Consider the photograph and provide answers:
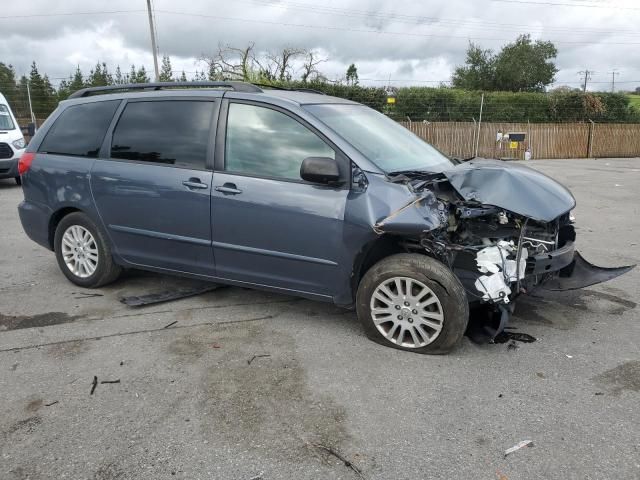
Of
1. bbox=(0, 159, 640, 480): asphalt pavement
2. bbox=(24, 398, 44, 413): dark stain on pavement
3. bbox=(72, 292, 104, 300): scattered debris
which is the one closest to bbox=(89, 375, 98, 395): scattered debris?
bbox=(0, 159, 640, 480): asphalt pavement

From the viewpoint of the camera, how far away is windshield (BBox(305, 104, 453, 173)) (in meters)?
3.96

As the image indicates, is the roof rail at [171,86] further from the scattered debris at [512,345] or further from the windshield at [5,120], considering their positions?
the windshield at [5,120]

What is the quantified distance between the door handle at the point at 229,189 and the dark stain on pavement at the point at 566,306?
94.9 inches

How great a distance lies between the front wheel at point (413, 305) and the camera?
3504 mm

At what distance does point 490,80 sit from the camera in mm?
57125

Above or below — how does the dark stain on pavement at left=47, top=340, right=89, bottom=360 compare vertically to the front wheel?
below

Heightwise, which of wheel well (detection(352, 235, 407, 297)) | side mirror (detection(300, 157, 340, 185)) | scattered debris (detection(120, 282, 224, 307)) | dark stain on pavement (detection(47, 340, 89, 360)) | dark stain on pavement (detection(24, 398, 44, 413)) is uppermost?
side mirror (detection(300, 157, 340, 185))

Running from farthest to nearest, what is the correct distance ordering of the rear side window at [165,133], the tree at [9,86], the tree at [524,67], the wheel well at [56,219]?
the tree at [524,67] < the tree at [9,86] < the wheel well at [56,219] < the rear side window at [165,133]

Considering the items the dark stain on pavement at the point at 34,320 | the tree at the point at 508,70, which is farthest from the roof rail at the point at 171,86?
the tree at the point at 508,70

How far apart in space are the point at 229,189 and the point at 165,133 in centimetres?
86

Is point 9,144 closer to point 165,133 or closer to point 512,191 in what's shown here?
point 165,133

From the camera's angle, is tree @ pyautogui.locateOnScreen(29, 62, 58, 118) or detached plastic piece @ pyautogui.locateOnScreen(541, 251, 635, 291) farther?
tree @ pyautogui.locateOnScreen(29, 62, 58, 118)

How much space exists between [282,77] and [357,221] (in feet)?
77.5

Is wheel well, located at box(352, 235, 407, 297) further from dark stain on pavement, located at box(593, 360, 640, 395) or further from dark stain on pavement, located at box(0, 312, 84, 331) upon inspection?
dark stain on pavement, located at box(0, 312, 84, 331)
